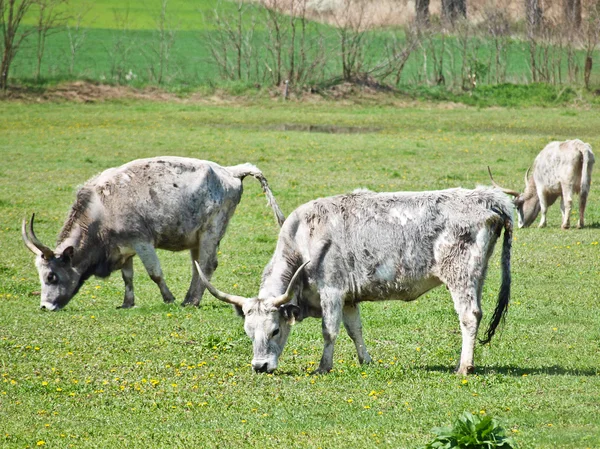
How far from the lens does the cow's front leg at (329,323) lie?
10406mm

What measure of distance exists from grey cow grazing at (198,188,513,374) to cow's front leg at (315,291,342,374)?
1cm

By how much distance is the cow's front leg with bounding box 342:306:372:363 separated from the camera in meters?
10.8

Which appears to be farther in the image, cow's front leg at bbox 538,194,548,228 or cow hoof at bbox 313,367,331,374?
cow's front leg at bbox 538,194,548,228

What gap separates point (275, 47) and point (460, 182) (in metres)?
23.3

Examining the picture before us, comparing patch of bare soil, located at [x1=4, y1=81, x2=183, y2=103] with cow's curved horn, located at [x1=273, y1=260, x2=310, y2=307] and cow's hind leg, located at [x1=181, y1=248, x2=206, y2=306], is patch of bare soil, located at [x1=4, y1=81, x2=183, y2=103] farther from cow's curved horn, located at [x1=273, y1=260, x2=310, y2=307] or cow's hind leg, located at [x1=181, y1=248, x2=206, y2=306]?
cow's curved horn, located at [x1=273, y1=260, x2=310, y2=307]

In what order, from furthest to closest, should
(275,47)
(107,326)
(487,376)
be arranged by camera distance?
(275,47)
(107,326)
(487,376)

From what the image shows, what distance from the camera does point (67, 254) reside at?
1448 cm

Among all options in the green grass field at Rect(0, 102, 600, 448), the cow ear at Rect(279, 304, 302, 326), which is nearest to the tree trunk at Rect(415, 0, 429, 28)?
the green grass field at Rect(0, 102, 600, 448)

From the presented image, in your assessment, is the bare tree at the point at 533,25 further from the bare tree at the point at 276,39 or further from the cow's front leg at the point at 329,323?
the cow's front leg at the point at 329,323

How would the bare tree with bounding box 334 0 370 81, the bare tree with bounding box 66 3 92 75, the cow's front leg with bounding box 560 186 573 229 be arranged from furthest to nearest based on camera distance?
the bare tree with bounding box 66 3 92 75 < the bare tree with bounding box 334 0 370 81 < the cow's front leg with bounding box 560 186 573 229

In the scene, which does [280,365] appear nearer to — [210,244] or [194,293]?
[194,293]

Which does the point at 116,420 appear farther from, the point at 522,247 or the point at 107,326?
the point at 522,247

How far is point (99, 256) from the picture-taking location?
14789 millimetres

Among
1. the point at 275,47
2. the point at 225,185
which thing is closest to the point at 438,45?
the point at 275,47
